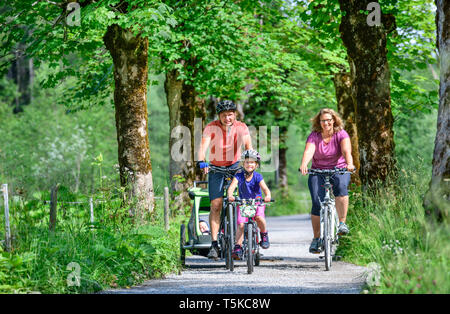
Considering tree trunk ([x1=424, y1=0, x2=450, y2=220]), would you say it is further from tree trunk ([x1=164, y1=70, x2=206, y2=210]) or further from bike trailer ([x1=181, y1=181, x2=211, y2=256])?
tree trunk ([x1=164, y1=70, x2=206, y2=210])

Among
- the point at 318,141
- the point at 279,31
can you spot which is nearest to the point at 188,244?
the point at 318,141

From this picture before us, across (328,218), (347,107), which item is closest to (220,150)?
(328,218)

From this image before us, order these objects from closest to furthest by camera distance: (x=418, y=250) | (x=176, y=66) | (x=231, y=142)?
(x=418, y=250) < (x=231, y=142) < (x=176, y=66)

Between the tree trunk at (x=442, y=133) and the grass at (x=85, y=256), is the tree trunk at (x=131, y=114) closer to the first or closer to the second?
the grass at (x=85, y=256)

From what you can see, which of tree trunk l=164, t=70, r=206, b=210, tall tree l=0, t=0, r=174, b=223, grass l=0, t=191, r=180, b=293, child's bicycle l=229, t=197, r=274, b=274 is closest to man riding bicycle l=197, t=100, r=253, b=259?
child's bicycle l=229, t=197, r=274, b=274

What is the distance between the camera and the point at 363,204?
11.1 metres

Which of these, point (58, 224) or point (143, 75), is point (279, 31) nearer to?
point (143, 75)

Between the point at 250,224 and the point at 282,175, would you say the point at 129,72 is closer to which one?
the point at 250,224

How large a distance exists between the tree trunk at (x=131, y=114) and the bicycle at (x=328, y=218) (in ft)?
13.1

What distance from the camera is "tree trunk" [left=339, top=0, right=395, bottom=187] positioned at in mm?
11523

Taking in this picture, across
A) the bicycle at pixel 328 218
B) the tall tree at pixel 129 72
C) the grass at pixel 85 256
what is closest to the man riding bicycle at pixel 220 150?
the grass at pixel 85 256

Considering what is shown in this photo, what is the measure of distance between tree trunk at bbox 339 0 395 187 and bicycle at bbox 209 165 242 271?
10.9 ft

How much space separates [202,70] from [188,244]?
1047 cm

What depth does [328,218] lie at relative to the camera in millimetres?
8961
